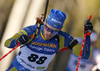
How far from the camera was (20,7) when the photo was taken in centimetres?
405

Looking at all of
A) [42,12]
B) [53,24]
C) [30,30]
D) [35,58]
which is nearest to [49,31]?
[53,24]

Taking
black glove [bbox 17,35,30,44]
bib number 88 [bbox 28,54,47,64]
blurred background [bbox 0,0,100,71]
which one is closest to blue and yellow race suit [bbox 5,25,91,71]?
bib number 88 [bbox 28,54,47,64]

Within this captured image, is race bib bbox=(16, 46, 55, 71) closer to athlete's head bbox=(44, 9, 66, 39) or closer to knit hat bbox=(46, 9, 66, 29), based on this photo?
athlete's head bbox=(44, 9, 66, 39)

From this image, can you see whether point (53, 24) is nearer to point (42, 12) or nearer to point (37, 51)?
point (37, 51)

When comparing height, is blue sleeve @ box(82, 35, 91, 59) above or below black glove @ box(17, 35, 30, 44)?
below

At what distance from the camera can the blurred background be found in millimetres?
3701

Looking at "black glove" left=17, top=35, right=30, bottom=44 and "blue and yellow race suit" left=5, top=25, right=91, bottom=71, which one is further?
"blue and yellow race suit" left=5, top=25, right=91, bottom=71

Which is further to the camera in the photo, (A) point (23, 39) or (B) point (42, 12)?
(B) point (42, 12)

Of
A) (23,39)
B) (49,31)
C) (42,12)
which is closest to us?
(23,39)

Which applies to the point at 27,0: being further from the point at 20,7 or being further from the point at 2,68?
the point at 2,68

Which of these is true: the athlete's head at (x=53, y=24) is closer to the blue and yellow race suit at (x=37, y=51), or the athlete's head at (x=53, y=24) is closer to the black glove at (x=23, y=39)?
the blue and yellow race suit at (x=37, y=51)

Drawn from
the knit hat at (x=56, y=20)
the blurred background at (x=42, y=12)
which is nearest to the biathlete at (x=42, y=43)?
the knit hat at (x=56, y=20)

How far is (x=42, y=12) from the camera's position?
395 centimetres

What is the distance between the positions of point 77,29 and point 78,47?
1.98m
